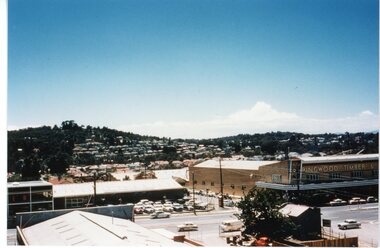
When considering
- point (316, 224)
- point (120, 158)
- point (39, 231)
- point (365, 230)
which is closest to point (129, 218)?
point (39, 231)

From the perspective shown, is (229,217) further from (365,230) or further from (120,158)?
(120,158)

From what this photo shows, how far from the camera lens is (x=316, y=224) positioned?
923cm

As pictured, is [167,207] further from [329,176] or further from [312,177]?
[329,176]

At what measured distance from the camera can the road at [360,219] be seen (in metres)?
8.93

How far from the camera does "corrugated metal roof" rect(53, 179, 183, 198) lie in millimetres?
14055

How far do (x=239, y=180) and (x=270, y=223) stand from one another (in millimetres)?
7769

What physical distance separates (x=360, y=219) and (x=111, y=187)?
9114 mm

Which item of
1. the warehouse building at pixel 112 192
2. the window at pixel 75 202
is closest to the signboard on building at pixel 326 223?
the warehouse building at pixel 112 192

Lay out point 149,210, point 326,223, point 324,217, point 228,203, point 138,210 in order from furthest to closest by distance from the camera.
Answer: point 228,203, point 138,210, point 149,210, point 324,217, point 326,223

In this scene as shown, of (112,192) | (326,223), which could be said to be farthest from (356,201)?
(112,192)

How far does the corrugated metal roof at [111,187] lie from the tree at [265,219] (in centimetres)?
773

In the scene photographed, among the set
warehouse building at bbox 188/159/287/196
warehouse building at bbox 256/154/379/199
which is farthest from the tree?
warehouse building at bbox 188/159/287/196

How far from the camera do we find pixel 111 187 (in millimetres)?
15227

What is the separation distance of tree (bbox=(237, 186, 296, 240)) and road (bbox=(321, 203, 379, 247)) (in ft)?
5.78
